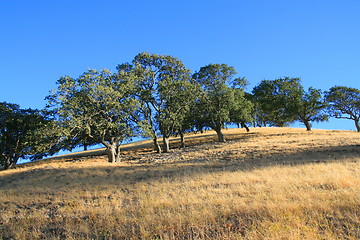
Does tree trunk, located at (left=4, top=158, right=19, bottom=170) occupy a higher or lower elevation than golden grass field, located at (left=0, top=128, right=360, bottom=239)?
higher

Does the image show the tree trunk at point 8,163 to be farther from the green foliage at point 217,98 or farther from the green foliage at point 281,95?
the green foliage at point 281,95

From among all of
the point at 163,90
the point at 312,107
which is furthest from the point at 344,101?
the point at 163,90

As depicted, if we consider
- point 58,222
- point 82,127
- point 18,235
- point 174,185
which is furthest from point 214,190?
point 82,127

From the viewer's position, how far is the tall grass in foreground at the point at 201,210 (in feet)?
20.2

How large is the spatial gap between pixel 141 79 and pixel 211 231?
2805 centimetres

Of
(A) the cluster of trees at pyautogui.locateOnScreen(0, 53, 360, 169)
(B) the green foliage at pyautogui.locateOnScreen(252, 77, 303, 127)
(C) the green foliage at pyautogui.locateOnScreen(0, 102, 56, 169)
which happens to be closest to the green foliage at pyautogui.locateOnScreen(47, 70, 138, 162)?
(A) the cluster of trees at pyautogui.locateOnScreen(0, 53, 360, 169)

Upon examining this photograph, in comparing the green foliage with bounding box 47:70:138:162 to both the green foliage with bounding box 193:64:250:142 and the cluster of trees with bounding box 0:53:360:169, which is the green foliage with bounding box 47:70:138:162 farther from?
the green foliage with bounding box 193:64:250:142

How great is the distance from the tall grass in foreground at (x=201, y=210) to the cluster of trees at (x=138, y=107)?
48.9 ft

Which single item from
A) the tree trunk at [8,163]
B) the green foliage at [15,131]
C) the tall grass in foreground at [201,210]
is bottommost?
the tall grass in foreground at [201,210]

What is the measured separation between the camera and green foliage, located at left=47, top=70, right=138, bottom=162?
975 inches

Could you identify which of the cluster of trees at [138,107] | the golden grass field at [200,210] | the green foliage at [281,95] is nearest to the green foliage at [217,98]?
the cluster of trees at [138,107]

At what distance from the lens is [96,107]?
2725 centimetres

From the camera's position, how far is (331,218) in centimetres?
643

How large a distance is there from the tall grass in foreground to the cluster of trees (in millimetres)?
14910
